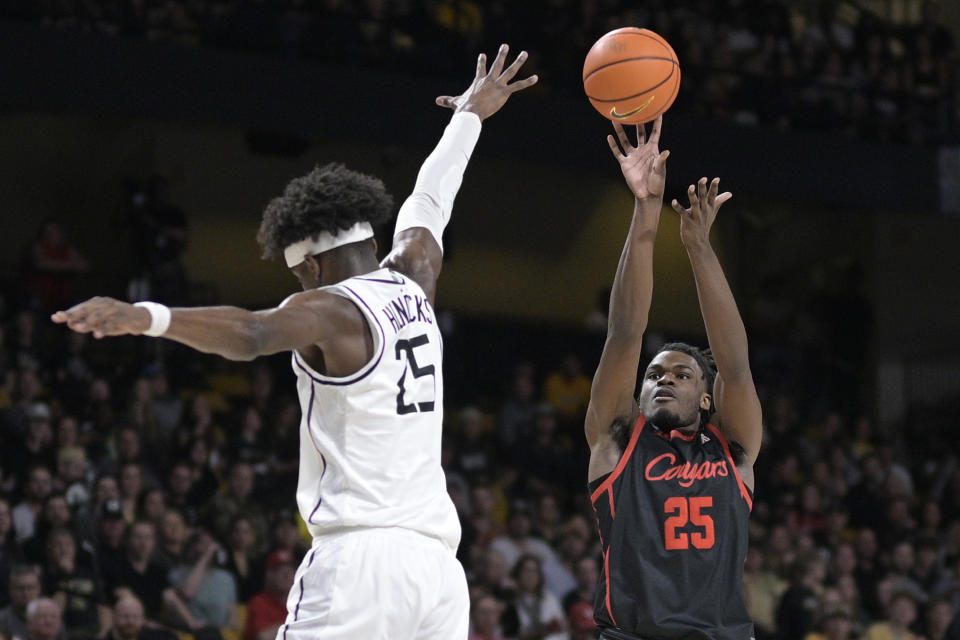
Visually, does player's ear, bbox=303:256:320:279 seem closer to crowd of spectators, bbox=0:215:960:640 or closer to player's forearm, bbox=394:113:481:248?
player's forearm, bbox=394:113:481:248

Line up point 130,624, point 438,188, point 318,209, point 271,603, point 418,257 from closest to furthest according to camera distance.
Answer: point 318,209 < point 418,257 < point 438,188 < point 130,624 < point 271,603

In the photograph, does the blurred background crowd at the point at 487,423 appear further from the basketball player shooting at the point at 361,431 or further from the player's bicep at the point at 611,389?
the basketball player shooting at the point at 361,431

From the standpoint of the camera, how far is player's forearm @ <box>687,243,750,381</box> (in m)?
4.91

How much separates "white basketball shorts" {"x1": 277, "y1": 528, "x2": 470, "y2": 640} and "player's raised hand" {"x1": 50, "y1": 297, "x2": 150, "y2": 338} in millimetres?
916

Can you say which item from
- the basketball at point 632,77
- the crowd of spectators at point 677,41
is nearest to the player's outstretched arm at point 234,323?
the basketball at point 632,77

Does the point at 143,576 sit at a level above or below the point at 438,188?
below

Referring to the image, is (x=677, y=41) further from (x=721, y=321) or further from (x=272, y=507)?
(x=721, y=321)

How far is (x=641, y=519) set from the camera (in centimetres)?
476

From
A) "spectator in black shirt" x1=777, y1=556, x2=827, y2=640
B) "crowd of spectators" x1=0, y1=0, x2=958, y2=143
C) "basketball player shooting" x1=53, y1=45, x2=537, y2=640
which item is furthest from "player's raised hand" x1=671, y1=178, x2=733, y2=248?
"crowd of spectators" x1=0, y1=0, x2=958, y2=143

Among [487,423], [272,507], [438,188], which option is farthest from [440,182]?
[487,423]

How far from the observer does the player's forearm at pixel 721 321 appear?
4910mm

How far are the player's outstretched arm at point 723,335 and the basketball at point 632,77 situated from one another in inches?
26.8

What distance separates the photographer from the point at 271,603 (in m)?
9.24

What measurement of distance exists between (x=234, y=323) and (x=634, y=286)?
1841 millimetres
